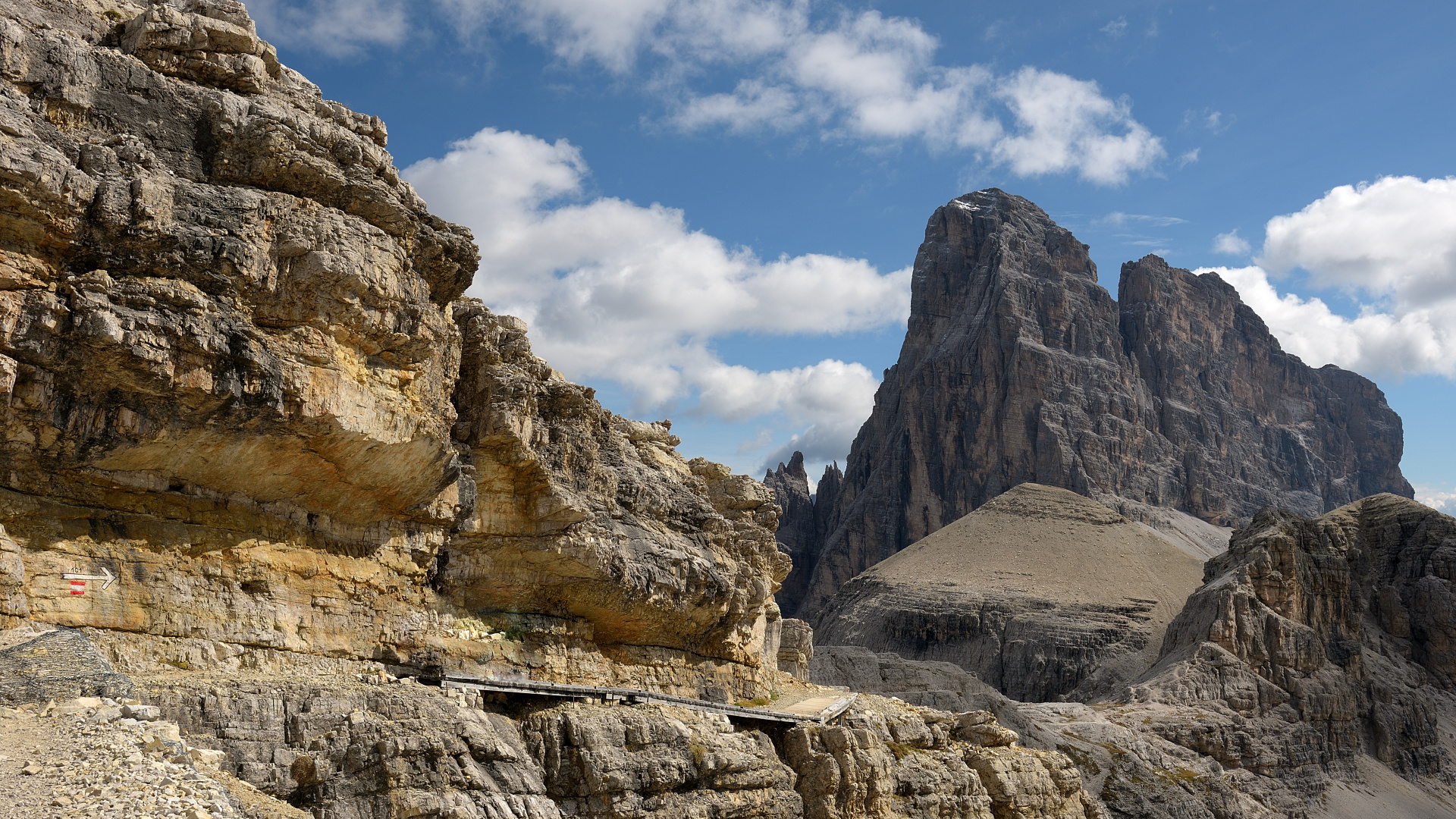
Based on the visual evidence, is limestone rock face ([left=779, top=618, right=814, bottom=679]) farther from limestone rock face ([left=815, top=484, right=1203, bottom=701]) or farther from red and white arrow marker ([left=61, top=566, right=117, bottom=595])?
limestone rock face ([left=815, top=484, right=1203, bottom=701])

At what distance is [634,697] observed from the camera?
99.5 ft

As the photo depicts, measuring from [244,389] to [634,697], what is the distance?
12.5 meters

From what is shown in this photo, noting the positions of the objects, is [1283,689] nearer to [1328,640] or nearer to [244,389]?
[1328,640]

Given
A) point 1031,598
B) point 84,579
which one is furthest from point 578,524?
point 1031,598

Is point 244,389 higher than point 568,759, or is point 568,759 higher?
point 244,389

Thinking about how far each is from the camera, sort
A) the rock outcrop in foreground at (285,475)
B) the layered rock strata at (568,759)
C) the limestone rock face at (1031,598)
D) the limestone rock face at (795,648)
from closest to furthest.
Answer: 1. the layered rock strata at (568,759)
2. the rock outcrop in foreground at (285,475)
3. the limestone rock face at (795,648)
4. the limestone rock face at (1031,598)

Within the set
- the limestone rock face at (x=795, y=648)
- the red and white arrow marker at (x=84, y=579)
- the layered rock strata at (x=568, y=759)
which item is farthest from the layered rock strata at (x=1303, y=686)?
the red and white arrow marker at (x=84, y=579)

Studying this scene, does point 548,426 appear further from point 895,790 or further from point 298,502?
point 895,790

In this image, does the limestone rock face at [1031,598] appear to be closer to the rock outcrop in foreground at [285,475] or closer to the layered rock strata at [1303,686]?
the layered rock strata at [1303,686]

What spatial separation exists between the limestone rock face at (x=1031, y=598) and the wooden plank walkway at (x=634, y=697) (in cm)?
8329

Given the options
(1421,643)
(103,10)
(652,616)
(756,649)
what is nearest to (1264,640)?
(1421,643)

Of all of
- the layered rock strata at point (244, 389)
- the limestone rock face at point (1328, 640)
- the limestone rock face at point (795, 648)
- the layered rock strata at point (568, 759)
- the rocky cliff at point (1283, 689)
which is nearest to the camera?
the layered rock strata at point (568, 759)

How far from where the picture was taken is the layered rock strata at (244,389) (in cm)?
2120

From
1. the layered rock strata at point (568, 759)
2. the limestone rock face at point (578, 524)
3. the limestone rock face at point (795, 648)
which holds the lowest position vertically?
the layered rock strata at point (568, 759)
